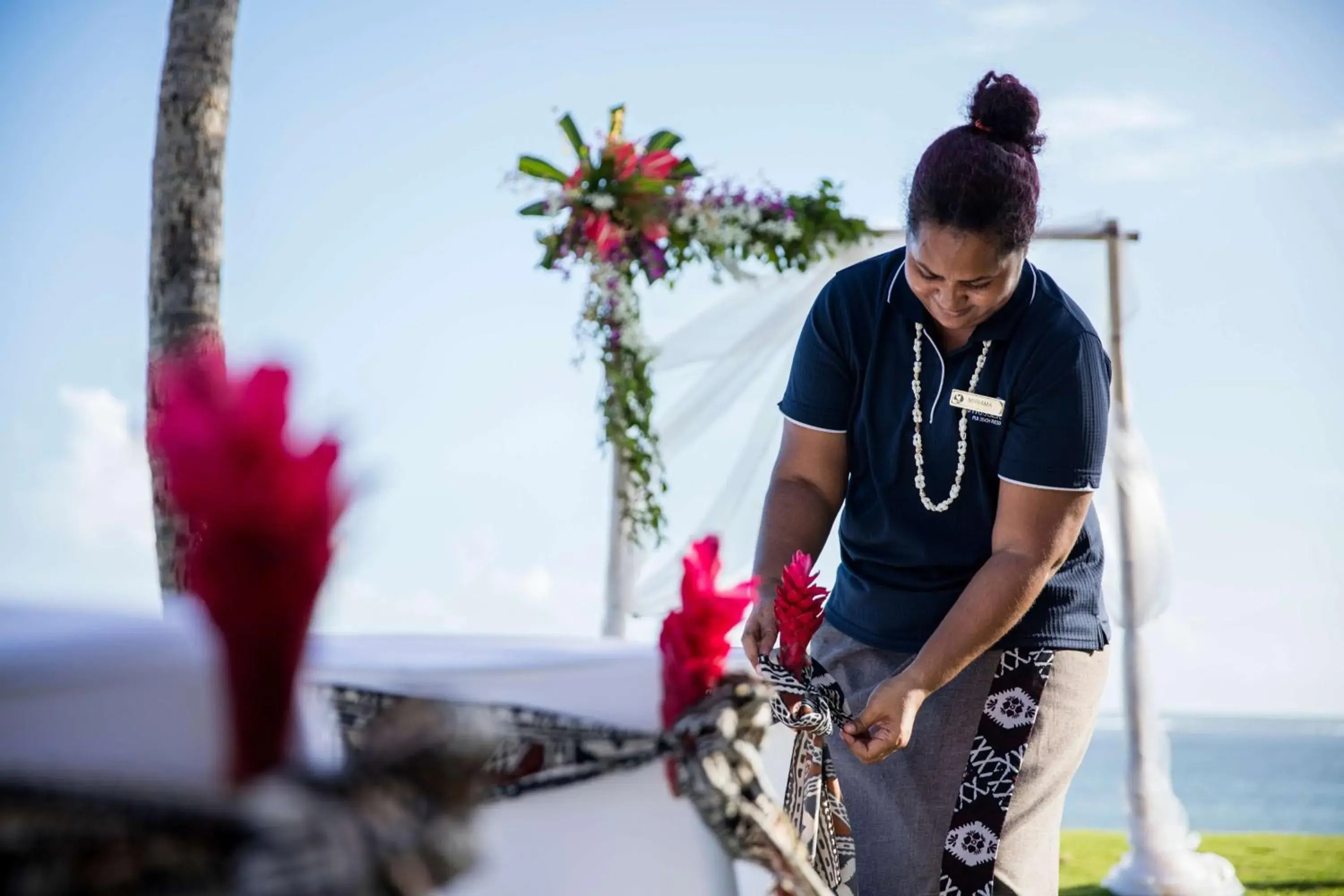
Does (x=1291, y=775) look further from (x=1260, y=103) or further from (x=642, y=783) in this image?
(x=642, y=783)

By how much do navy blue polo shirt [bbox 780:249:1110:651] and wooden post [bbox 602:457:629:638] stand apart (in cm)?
280

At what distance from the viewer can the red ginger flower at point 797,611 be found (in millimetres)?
1502

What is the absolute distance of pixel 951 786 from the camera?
73.0 inches

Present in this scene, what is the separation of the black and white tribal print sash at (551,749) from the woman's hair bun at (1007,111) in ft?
4.04

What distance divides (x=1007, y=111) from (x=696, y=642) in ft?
3.90

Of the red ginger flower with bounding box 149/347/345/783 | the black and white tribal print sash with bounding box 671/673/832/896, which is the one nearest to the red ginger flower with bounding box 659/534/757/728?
the black and white tribal print sash with bounding box 671/673/832/896

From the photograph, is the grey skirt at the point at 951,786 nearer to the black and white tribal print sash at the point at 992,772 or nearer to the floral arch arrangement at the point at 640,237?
the black and white tribal print sash at the point at 992,772

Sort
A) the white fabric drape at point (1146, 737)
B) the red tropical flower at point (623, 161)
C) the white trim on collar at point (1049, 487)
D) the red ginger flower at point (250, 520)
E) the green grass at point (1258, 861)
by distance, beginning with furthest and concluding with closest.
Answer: the green grass at point (1258, 861)
the red tropical flower at point (623, 161)
the white fabric drape at point (1146, 737)
the white trim on collar at point (1049, 487)
the red ginger flower at point (250, 520)

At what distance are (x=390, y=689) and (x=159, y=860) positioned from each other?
304 mm

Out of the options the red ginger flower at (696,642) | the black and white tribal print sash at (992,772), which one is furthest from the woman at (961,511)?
the red ginger flower at (696,642)

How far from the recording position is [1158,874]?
4.34 metres

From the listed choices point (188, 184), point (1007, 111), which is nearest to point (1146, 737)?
point (1007, 111)

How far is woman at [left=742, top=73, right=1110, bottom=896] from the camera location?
1747 mm

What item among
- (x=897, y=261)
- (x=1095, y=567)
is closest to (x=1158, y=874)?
(x=1095, y=567)
